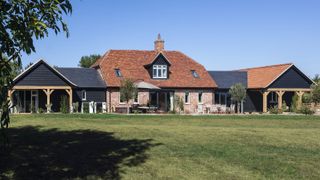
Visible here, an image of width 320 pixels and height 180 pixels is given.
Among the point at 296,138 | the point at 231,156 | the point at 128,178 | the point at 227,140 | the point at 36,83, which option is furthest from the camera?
the point at 36,83

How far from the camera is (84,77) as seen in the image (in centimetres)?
4444

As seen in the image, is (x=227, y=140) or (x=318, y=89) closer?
(x=227, y=140)

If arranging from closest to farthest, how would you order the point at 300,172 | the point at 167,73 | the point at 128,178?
the point at 128,178 → the point at 300,172 → the point at 167,73

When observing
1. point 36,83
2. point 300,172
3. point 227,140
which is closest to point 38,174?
point 300,172

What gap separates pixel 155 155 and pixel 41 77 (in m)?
28.7

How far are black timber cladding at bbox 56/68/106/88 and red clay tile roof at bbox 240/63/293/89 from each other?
1626cm

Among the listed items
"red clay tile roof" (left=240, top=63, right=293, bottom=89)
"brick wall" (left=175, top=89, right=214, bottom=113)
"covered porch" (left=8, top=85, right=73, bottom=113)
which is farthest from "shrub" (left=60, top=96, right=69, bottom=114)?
"red clay tile roof" (left=240, top=63, right=293, bottom=89)

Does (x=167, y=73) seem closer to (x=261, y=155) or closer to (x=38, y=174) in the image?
(x=261, y=155)

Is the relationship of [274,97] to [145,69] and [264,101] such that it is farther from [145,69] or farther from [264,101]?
[145,69]

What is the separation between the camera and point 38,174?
35.7 ft

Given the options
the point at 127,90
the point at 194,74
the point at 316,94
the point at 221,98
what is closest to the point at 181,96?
the point at 194,74

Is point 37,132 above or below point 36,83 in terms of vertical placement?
below

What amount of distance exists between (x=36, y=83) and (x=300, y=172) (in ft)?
103

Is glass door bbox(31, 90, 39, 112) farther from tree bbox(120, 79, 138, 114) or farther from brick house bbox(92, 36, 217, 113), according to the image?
tree bbox(120, 79, 138, 114)
